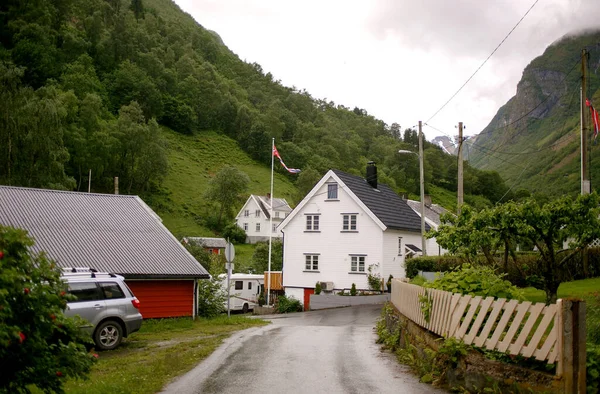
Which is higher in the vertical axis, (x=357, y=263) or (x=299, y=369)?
(x=357, y=263)

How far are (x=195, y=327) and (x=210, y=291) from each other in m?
4.97

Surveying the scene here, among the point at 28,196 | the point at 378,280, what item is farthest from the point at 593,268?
the point at 28,196

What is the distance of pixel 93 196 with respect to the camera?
26.4 metres

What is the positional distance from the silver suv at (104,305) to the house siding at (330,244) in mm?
24793

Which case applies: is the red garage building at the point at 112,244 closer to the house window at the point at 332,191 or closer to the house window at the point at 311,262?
the house window at the point at 311,262

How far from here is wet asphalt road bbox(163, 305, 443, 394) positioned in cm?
908

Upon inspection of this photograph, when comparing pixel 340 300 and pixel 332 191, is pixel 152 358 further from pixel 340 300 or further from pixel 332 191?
pixel 332 191

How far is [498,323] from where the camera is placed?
7.79m

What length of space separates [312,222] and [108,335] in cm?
2694

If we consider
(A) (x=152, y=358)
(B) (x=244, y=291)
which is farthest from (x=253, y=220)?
(A) (x=152, y=358)

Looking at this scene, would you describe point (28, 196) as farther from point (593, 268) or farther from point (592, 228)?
point (593, 268)

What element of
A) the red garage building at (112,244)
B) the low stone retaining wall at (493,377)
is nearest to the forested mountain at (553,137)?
the red garage building at (112,244)

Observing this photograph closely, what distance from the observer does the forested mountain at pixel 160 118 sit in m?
73.8

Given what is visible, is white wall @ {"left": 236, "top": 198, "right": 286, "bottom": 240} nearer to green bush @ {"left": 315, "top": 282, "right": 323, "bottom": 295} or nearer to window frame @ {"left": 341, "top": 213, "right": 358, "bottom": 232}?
window frame @ {"left": 341, "top": 213, "right": 358, "bottom": 232}
